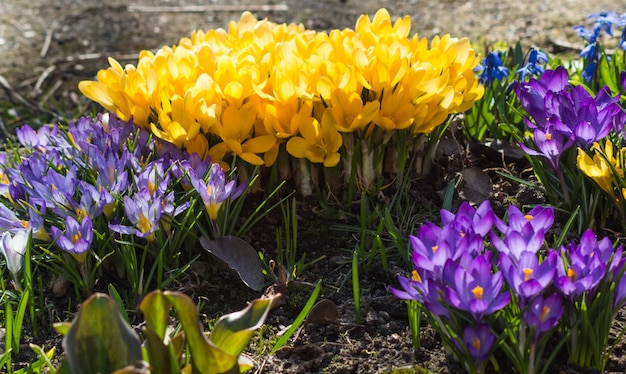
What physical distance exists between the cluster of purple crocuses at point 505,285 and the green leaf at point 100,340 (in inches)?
19.5

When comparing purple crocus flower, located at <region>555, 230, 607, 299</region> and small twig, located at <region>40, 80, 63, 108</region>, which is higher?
purple crocus flower, located at <region>555, 230, 607, 299</region>

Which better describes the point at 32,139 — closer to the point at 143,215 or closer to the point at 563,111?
the point at 143,215

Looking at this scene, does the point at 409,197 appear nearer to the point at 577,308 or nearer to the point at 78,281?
the point at 577,308

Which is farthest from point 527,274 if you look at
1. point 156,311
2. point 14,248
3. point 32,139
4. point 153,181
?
point 32,139

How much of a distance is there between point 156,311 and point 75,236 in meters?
0.48

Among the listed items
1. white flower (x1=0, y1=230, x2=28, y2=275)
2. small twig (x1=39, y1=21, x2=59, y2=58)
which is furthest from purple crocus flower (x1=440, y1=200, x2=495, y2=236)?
small twig (x1=39, y1=21, x2=59, y2=58)

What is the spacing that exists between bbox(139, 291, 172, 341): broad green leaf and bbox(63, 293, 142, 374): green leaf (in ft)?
0.15

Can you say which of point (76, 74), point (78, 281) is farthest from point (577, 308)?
point (76, 74)

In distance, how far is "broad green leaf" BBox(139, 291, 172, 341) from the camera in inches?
51.9

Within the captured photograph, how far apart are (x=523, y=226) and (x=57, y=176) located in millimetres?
1098

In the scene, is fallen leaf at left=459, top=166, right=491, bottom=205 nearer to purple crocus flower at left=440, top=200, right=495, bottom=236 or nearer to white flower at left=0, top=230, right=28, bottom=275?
purple crocus flower at left=440, top=200, right=495, bottom=236

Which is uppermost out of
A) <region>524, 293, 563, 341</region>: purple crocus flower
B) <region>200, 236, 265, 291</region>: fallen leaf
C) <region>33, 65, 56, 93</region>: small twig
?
<region>524, 293, 563, 341</region>: purple crocus flower

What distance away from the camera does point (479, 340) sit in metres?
1.36

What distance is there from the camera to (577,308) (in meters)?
1.46
